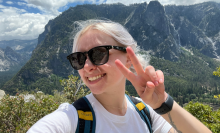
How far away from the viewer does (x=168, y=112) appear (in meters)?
1.28

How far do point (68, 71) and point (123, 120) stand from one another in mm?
132116

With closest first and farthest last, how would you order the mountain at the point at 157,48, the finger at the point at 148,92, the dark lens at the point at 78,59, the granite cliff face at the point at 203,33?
the finger at the point at 148,92, the dark lens at the point at 78,59, the mountain at the point at 157,48, the granite cliff face at the point at 203,33

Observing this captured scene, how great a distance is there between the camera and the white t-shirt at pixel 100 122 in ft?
3.84

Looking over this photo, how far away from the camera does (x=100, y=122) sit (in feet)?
4.51

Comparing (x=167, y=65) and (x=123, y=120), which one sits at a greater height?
(x=123, y=120)

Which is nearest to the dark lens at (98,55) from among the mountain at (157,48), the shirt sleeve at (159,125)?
the shirt sleeve at (159,125)

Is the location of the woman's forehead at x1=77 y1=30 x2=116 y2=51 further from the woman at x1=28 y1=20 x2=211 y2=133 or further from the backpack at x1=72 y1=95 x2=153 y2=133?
the backpack at x1=72 y1=95 x2=153 y2=133

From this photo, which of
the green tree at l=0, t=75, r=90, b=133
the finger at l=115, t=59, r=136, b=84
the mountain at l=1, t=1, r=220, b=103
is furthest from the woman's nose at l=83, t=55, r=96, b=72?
the mountain at l=1, t=1, r=220, b=103

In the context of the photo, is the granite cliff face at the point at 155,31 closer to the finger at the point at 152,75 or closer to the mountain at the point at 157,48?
the mountain at the point at 157,48

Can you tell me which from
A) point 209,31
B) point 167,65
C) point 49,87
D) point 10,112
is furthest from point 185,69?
point 10,112

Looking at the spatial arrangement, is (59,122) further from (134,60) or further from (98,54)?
(134,60)

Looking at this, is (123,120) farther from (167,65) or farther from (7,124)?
(167,65)

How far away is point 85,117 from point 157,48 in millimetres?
156157

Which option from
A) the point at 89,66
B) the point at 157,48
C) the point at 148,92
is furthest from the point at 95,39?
the point at 157,48
